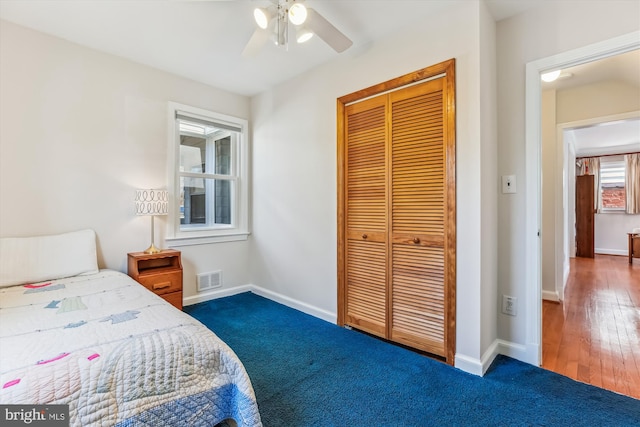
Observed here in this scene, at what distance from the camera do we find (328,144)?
2795 mm

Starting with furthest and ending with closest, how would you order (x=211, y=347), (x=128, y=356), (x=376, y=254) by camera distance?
(x=376, y=254) < (x=211, y=347) < (x=128, y=356)

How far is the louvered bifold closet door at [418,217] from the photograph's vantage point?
2.07 metres

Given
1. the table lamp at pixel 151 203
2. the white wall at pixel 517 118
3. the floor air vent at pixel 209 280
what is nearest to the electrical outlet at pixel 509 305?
the white wall at pixel 517 118

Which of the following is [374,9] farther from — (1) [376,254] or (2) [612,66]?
(2) [612,66]

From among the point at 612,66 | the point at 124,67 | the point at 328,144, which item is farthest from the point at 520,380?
the point at 124,67

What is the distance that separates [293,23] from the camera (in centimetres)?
171

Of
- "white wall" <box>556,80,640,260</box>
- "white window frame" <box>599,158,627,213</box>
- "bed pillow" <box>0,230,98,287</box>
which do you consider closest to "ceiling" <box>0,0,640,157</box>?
"white wall" <box>556,80,640,260</box>

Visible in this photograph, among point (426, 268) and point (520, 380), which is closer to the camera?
point (520, 380)

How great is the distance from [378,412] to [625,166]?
8.44 meters

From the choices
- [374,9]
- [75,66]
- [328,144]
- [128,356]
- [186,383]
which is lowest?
[186,383]

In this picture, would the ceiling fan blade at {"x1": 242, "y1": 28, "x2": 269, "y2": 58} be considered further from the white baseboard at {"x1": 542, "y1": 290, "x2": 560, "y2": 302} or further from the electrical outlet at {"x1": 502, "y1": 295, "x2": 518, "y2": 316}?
the white baseboard at {"x1": 542, "y1": 290, "x2": 560, "y2": 302}

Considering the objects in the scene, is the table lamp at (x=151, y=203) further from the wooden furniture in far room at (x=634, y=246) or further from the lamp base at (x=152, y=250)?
the wooden furniture in far room at (x=634, y=246)

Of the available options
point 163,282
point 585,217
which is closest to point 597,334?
point 163,282

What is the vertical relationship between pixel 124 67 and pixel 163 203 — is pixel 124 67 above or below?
above
